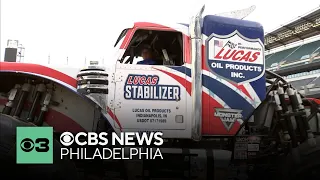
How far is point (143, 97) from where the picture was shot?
4262 millimetres

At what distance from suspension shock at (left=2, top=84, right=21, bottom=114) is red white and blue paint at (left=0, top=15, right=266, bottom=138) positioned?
45cm

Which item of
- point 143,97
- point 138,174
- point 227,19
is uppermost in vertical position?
point 227,19

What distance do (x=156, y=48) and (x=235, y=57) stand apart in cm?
112

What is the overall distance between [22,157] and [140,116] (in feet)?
4.58

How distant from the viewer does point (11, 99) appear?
4340 millimetres

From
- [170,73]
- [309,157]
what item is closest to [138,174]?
[170,73]

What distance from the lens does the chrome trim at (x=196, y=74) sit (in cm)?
435

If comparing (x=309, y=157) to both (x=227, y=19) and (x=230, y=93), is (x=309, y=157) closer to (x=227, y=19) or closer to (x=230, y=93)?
(x=230, y=93)

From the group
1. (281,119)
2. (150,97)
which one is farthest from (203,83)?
(281,119)

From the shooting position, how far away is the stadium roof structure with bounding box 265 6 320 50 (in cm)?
1600

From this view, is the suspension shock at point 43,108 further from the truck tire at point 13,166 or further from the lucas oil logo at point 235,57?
the lucas oil logo at point 235,57

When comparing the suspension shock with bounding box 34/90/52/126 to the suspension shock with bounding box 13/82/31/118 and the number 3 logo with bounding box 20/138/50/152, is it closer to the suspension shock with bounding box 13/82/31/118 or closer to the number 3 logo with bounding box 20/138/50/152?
the suspension shock with bounding box 13/82/31/118

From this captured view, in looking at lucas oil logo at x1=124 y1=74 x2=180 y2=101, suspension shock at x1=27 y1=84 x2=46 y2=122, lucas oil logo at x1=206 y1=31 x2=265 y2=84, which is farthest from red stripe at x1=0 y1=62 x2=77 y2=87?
lucas oil logo at x1=206 y1=31 x2=265 y2=84

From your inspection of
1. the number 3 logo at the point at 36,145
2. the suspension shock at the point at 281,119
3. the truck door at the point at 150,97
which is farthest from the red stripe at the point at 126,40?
the suspension shock at the point at 281,119
